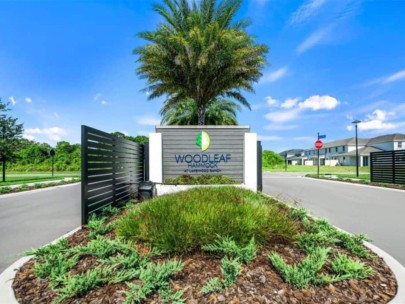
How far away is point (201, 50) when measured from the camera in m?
11.7

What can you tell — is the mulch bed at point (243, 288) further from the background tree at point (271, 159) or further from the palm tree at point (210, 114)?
the background tree at point (271, 159)

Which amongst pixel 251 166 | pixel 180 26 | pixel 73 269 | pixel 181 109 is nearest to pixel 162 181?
pixel 251 166

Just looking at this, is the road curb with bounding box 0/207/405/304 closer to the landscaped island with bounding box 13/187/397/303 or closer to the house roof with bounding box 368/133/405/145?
the landscaped island with bounding box 13/187/397/303

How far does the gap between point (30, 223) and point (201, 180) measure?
5115mm

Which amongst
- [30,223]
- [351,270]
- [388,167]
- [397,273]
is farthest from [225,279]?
[388,167]

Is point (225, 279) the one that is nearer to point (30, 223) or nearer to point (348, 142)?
point (30, 223)

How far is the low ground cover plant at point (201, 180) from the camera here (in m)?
8.74

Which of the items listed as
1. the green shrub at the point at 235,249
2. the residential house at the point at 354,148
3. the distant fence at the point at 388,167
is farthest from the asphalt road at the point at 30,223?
the residential house at the point at 354,148

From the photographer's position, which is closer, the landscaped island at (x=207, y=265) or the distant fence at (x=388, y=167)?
the landscaped island at (x=207, y=265)

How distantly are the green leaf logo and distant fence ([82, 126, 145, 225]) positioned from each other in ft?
8.04

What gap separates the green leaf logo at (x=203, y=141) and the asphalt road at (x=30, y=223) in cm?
476

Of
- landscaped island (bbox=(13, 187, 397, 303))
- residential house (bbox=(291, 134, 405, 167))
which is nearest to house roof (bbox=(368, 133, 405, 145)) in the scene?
residential house (bbox=(291, 134, 405, 167))

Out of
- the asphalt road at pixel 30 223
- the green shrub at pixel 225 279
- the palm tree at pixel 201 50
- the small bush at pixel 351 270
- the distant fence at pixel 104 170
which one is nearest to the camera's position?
the green shrub at pixel 225 279

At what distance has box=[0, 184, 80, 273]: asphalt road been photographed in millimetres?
4707
